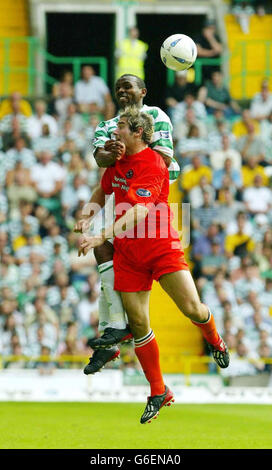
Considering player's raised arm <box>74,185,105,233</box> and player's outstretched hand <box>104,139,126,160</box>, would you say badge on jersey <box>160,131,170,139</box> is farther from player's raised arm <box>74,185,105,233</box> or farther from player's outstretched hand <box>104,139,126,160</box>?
player's raised arm <box>74,185,105,233</box>

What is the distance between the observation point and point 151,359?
30.2 ft

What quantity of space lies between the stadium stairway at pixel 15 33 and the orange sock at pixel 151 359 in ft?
47.8

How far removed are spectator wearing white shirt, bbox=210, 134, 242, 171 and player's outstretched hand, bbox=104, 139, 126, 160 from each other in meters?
10.7

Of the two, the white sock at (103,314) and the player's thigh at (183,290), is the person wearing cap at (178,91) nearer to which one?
the white sock at (103,314)

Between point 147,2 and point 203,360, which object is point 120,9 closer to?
point 147,2

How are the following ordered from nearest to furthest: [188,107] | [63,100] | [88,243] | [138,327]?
1. [88,243]
2. [138,327]
3. [188,107]
4. [63,100]

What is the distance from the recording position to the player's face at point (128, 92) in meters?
8.97

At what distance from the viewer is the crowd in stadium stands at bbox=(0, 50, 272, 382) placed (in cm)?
1694

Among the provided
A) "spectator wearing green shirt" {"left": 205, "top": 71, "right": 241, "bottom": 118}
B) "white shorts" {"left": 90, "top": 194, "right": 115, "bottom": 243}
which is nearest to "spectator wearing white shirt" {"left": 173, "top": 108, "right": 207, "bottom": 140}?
"spectator wearing green shirt" {"left": 205, "top": 71, "right": 241, "bottom": 118}

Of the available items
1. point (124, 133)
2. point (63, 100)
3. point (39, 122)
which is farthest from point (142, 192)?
point (63, 100)

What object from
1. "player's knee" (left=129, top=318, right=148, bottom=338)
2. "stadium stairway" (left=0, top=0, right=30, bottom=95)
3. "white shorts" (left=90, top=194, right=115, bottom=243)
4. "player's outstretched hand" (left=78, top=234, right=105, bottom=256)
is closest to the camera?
"player's outstretched hand" (left=78, top=234, right=105, bottom=256)

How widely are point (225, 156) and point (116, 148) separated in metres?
10.9

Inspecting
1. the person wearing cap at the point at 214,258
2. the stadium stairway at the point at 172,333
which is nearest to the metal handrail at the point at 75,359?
the stadium stairway at the point at 172,333

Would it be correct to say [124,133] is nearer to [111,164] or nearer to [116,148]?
[116,148]
